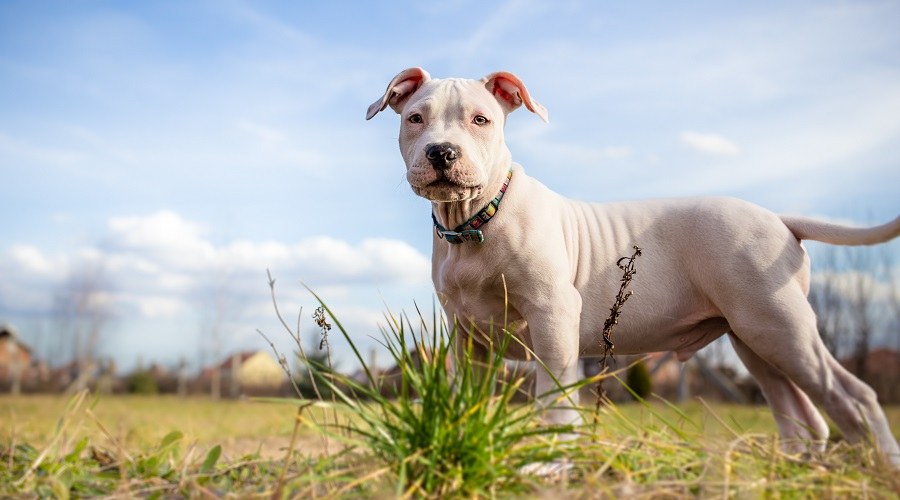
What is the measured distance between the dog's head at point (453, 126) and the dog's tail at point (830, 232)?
185 centimetres

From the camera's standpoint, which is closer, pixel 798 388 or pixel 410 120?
pixel 410 120

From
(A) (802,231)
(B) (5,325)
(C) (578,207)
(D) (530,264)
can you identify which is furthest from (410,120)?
(B) (5,325)

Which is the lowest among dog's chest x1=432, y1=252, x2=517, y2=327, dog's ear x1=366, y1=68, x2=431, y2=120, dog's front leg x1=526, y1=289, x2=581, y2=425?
dog's front leg x1=526, y1=289, x2=581, y2=425

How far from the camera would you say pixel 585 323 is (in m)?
4.37

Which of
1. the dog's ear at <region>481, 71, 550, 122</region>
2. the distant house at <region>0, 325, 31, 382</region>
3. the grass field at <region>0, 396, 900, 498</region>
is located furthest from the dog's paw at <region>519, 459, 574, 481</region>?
the distant house at <region>0, 325, 31, 382</region>

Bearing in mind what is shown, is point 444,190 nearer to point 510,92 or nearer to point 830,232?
point 510,92

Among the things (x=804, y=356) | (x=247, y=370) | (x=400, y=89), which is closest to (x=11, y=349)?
(x=247, y=370)

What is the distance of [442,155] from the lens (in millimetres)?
3436

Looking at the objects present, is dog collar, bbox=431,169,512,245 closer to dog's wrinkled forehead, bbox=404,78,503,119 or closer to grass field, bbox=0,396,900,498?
dog's wrinkled forehead, bbox=404,78,503,119

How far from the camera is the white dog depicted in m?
3.76

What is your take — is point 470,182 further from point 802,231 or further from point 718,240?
point 802,231

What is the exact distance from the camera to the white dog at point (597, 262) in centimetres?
376

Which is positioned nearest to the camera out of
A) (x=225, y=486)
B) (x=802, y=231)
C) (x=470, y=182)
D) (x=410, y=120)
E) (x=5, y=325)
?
(x=225, y=486)

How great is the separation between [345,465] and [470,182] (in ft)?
5.07
